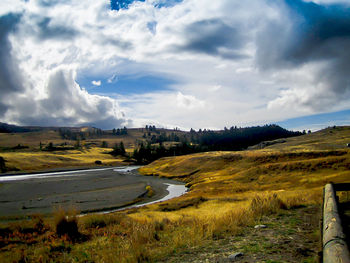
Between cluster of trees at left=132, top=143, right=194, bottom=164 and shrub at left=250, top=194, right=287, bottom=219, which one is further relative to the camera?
cluster of trees at left=132, top=143, right=194, bottom=164

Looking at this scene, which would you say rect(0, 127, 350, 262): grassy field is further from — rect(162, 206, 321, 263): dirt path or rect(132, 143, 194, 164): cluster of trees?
rect(132, 143, 194, 164): cluster of trees

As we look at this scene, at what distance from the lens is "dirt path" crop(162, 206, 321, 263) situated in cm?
509

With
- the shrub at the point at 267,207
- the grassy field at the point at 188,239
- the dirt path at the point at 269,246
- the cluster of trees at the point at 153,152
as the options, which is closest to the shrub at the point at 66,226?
the grassy field at the point at 188,239

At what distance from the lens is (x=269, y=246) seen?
5758mm

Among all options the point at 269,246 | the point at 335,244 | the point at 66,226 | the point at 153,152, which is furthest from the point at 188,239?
the point at 153,152

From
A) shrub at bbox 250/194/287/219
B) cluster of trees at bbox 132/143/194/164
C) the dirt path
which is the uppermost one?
the dirt path

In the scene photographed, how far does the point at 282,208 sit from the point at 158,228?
5.72 metres

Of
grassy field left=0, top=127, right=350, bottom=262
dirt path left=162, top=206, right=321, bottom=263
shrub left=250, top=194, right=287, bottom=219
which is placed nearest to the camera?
dirt path left=162, top=206, right=321, bottom=263

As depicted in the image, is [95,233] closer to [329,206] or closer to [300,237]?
[300,237]

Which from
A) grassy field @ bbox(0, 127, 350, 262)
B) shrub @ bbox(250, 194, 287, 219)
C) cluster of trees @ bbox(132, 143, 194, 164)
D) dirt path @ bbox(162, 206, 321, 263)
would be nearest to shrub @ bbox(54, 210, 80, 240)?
grassy field @ bbox(0, 127, 350, 262)

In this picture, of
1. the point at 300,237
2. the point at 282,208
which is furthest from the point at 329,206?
the point at 282,208

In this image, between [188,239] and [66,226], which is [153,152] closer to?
[66,226]

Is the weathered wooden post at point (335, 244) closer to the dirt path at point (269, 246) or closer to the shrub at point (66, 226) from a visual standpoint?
the dirt path at point (269, 246)

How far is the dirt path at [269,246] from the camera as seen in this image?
509 centimetres
